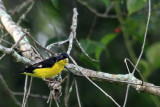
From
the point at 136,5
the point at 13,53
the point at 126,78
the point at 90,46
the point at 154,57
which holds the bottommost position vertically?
the point at 154,57

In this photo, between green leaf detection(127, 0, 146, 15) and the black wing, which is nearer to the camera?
the black wing

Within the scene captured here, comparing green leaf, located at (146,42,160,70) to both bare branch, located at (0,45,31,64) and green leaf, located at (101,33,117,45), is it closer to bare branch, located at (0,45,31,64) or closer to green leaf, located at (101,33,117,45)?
green leaf, located at (101,33,117,45)

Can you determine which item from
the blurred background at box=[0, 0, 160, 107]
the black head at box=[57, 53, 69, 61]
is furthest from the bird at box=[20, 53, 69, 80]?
the blurred background at box=[0, 0, 160, 107]

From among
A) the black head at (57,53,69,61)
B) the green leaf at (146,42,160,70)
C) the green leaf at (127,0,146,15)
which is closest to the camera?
the black head at (57,53,69,61)

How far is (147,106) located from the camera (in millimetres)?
6613

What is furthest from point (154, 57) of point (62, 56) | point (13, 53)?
point (13, 53)

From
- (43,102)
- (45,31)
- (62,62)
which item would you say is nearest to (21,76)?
(43,102)

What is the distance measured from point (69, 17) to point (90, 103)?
1.87 metres

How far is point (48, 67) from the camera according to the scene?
4184 mm

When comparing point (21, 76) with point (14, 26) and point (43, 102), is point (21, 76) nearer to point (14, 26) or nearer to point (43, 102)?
point (43, 102)

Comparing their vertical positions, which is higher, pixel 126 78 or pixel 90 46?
pixel 90 46

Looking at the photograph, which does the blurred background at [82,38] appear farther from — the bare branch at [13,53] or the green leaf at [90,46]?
the bare branch at [13,53]

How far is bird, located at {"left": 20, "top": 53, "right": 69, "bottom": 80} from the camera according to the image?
3.89 metres

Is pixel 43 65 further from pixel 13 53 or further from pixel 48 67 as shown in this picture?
pixel 13 53
